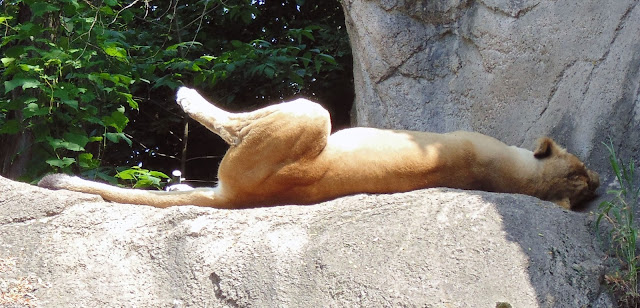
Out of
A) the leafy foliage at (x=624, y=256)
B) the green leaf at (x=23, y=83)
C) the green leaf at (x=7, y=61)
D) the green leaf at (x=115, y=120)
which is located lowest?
the leafy foliage at (x=624, y=256)

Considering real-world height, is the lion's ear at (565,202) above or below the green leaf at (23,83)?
below

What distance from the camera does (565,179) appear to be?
195 inches

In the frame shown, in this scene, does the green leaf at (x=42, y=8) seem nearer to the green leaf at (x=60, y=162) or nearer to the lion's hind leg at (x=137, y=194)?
the green leaf at (x=60, y=162)

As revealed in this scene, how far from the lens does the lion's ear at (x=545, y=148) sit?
5051 mm

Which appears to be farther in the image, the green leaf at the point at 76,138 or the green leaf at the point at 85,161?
the green leaf at the point at 85,161

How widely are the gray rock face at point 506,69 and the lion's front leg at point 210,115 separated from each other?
233 cm

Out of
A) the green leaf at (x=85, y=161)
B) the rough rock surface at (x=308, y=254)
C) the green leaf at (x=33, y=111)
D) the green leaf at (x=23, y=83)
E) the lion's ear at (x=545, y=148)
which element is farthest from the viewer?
the green leaf at (x=85, y=161)

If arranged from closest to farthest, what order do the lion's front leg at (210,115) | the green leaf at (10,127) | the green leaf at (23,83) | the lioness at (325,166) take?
the lioness at (325,166)
the lion's front leg at (210,115)
the green leaf at (23,83)
the green leaf at (10,127)

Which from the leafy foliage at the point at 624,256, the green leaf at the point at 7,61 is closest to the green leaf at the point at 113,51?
the green leaf at the point at 7,61

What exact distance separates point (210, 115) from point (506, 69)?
8.23 feet

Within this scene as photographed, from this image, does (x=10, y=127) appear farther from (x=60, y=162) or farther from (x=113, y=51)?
(x=113, y=51)

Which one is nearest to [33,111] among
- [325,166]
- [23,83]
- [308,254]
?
[23,83]

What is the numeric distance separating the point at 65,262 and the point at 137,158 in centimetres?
560

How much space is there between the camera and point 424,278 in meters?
3.74
